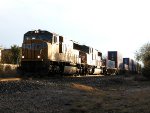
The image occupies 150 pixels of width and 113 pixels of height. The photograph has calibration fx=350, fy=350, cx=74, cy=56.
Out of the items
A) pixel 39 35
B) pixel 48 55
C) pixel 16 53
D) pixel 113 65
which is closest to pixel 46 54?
pixel 48 55

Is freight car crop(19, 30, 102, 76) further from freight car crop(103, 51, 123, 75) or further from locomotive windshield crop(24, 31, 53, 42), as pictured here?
freight car crop(103, 51, 123, 75)

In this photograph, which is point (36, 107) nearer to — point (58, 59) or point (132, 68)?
point (58, 59)

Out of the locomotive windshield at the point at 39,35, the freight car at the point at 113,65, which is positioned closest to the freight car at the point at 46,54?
the locomotive windshield at the point at 39,35

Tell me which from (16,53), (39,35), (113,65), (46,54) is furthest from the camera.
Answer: (113,65)

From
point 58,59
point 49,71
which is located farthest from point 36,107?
point 58,59

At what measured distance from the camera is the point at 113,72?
61219 millimetres

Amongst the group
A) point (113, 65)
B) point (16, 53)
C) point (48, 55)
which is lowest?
point (113, 65)

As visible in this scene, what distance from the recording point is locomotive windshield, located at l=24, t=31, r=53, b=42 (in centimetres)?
3084

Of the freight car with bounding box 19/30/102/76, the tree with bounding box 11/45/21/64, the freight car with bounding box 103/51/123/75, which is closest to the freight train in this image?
the freight car with bounding box 19/30/102/76

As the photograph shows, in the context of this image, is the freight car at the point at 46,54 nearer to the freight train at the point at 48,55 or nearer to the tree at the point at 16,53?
the freight train at the point at 48,55

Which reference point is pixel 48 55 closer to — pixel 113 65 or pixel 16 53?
pixel 16 53

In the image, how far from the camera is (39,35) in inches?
1229

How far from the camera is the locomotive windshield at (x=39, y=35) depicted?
3084 centimetres

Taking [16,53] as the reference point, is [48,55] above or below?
below
